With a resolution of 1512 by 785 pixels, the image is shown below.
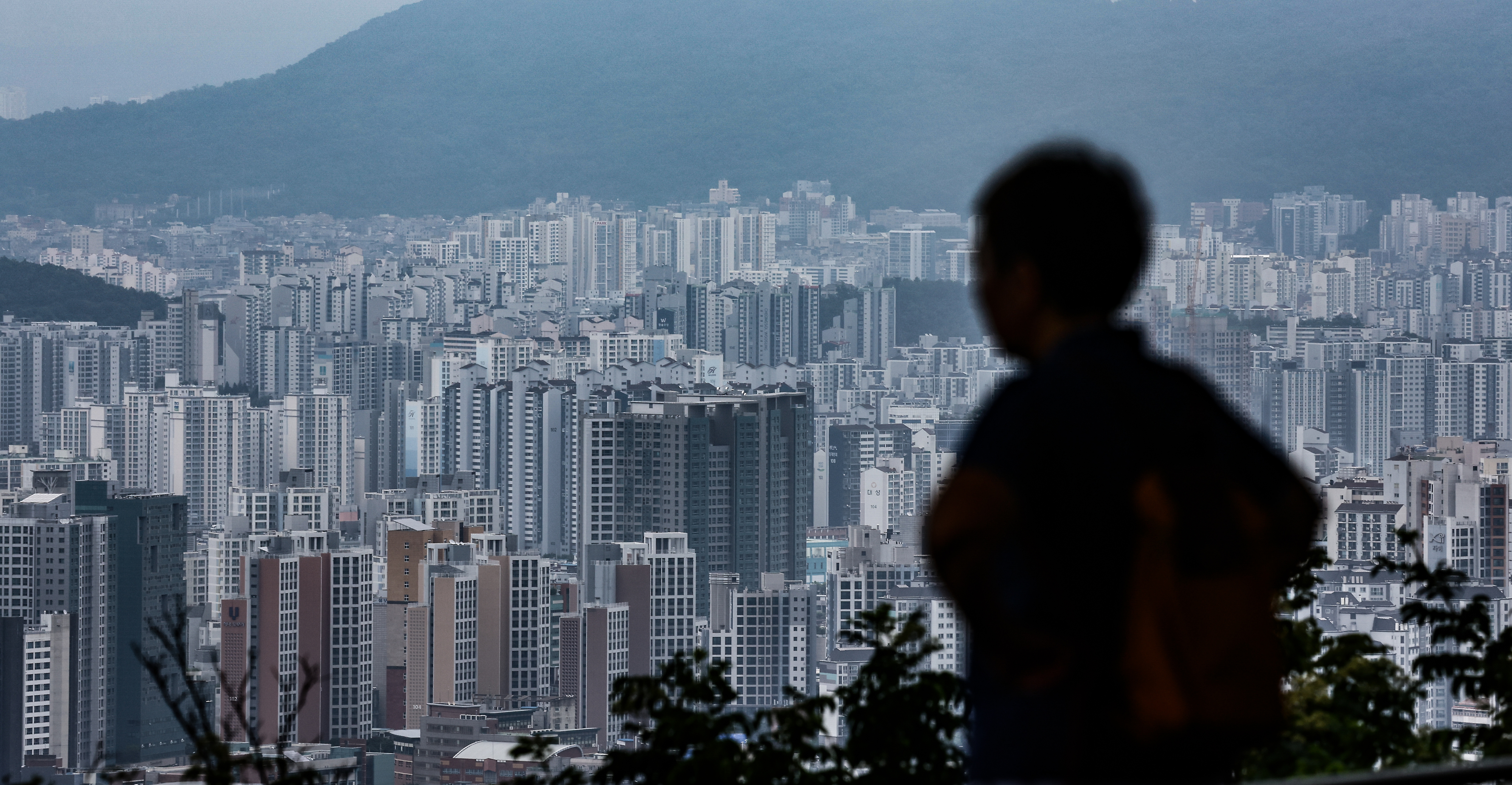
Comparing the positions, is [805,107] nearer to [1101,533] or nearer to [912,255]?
[912,255]

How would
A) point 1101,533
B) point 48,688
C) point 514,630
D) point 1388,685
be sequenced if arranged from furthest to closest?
point 514,630
point 48,688
point 1388,685
point 1101,533

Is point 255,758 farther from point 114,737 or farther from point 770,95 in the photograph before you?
point 770,95

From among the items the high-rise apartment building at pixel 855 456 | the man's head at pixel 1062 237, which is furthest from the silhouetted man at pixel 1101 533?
the high-rise apartment building at pixel 855 456

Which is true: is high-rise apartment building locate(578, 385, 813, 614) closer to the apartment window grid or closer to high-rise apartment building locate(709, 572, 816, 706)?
high-rise apartment building locate(709, 572, 816, 706)

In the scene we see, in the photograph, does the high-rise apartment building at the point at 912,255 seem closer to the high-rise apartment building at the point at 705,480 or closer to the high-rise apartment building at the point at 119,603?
the high-rise apartment building at the point at 705,480

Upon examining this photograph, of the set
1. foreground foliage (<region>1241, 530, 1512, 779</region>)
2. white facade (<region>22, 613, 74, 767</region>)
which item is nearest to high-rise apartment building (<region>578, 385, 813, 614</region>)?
white facade (<region>22, 613, 74, 767</region>)

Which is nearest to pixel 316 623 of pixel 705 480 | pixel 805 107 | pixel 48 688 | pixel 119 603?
pixel 119 603

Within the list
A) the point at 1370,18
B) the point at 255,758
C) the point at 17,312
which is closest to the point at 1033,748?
the point at 255,758
